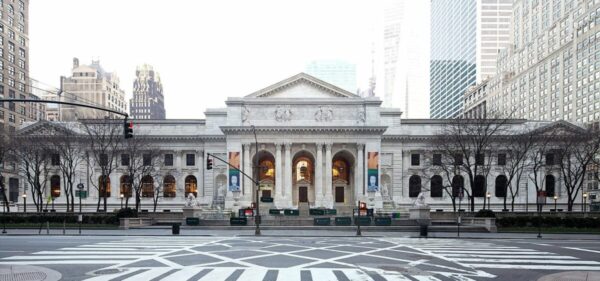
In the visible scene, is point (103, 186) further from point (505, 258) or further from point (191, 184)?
point (505, 258)

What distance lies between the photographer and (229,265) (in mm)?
17344

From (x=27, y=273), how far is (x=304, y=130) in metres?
48.0

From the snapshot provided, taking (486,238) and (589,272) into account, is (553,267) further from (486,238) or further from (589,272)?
(486,238)

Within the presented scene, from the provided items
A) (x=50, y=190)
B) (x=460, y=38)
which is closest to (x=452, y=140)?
(x=50, y=190)

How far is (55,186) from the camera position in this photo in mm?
69250

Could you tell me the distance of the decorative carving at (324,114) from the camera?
206 feet

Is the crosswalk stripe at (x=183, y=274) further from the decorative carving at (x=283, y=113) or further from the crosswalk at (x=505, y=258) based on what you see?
the decorative carving at (x=283, y=113)

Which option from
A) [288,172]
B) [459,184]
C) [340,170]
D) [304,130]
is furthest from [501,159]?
[288,172]

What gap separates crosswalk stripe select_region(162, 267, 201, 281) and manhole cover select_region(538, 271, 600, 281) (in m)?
12.1

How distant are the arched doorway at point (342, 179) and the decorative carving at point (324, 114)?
667cm

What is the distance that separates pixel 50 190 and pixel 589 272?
73.2 metres

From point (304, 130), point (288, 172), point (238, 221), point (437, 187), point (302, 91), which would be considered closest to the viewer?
point (238, 221)

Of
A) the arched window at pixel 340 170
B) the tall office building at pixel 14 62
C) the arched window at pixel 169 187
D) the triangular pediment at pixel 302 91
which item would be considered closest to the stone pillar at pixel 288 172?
the triangular pediment at pixel 302 91

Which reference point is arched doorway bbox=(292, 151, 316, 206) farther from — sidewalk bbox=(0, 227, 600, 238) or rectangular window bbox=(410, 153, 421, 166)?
sidewalk bbox=(0, 227, 600, 238)
